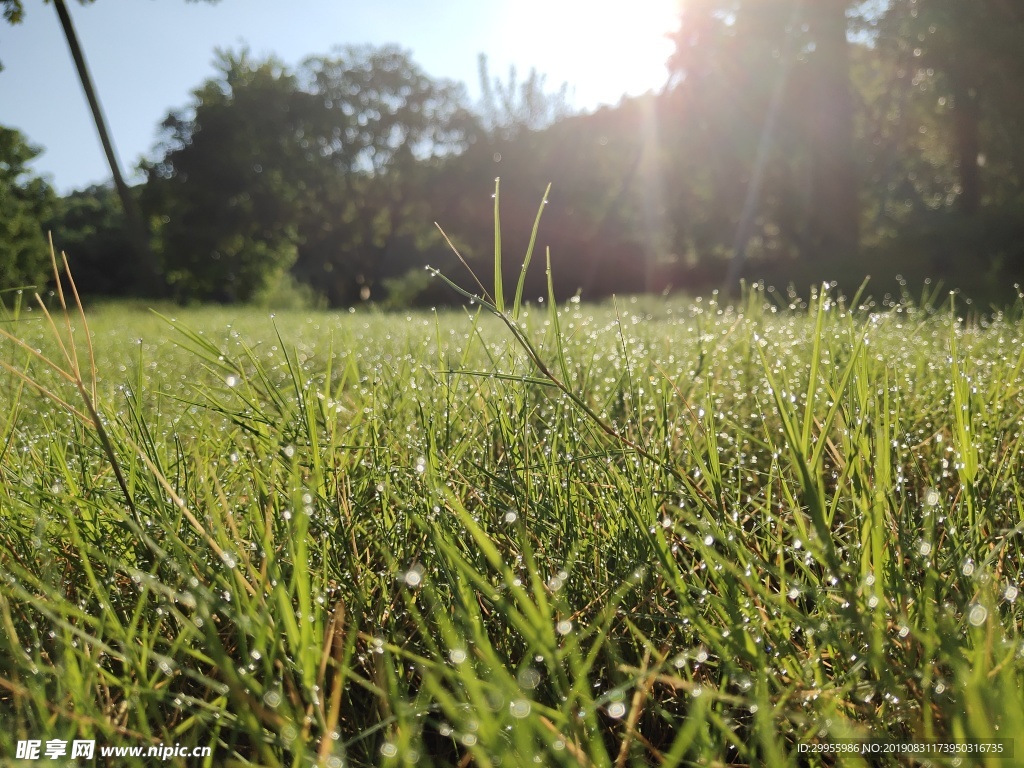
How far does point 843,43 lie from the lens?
14.9m

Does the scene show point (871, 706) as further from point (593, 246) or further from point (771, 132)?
point (593, 246)

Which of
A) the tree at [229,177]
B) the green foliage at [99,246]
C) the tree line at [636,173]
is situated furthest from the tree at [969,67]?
the green foliage at [99,246]

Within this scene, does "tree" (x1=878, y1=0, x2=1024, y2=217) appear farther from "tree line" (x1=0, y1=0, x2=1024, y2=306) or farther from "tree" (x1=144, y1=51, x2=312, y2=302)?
"tree" (x1=144, y1=51, x2=312, y2=302)

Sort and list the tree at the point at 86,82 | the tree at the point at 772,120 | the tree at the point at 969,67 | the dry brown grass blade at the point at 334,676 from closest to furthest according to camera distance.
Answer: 1. the dry brown grass blade at the point at 334,676
2. the tree at the point at 86,82
3. the tree at the point at 969,67
4. the tree at the point at 772,120

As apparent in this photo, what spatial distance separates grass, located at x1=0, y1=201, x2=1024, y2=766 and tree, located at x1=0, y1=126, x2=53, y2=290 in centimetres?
1747

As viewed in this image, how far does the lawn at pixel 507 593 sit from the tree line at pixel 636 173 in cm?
1129

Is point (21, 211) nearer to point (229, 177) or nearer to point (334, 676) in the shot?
point (229, 177)

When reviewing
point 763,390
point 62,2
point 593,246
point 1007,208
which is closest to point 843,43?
point 1007,208

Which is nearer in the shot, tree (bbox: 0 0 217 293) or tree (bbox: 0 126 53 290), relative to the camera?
tree (bbox: 0 0 217 293)

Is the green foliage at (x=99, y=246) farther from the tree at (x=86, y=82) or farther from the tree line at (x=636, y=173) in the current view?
the tree at (x=86, y=82)

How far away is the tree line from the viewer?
13797mm

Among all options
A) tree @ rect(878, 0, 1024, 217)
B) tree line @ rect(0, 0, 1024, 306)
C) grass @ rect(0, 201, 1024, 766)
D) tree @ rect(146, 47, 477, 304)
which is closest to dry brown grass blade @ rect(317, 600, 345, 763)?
grass @ rect(0, 201, 1024, 766)

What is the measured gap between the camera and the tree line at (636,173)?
13797 millimetres

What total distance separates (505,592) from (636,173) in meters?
22.1
